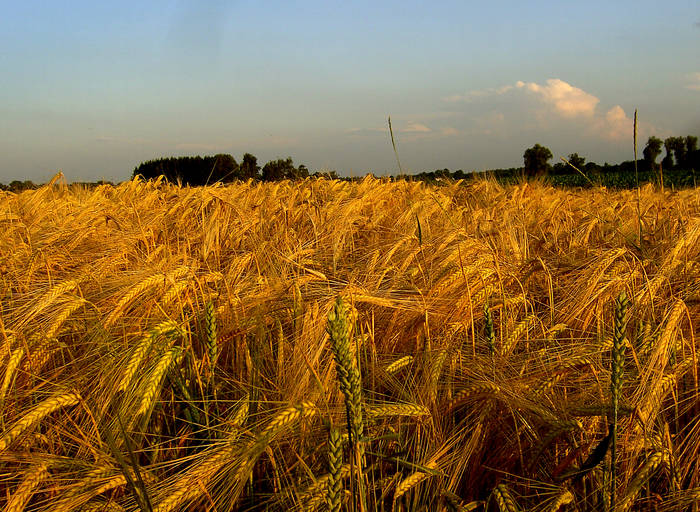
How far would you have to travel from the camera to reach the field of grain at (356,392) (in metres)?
1.23

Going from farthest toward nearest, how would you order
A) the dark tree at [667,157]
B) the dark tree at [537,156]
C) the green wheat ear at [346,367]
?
the dark tree at [537,156], the dark tree at [667,157], the green wheat ear at [346,367]

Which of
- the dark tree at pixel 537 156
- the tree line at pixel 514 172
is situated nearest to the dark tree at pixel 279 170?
the tree line at pixel 514 172

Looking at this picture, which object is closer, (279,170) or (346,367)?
(346,367)

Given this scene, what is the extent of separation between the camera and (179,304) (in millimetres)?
1851

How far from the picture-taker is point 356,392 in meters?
0.83

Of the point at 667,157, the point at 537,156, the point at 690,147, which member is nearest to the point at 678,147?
the point at 690,147

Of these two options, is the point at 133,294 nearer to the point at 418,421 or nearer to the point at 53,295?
the point at 53,295

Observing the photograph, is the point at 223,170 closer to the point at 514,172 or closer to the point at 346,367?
the point at 514,172

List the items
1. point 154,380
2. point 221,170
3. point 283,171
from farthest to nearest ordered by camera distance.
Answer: point 221,170 < point 283,171 < point 154,380

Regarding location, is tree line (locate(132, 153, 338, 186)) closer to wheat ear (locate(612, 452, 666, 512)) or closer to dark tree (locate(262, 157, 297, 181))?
dark tree (locate(262, 157, 297, 181))

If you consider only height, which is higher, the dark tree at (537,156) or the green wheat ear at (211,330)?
the dark tree at (537,156)

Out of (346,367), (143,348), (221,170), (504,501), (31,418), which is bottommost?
(504,501)

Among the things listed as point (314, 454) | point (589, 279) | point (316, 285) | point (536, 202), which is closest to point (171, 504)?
point (314, 454)

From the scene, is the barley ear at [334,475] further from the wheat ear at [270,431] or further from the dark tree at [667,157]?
the dark tree at [667,157]
